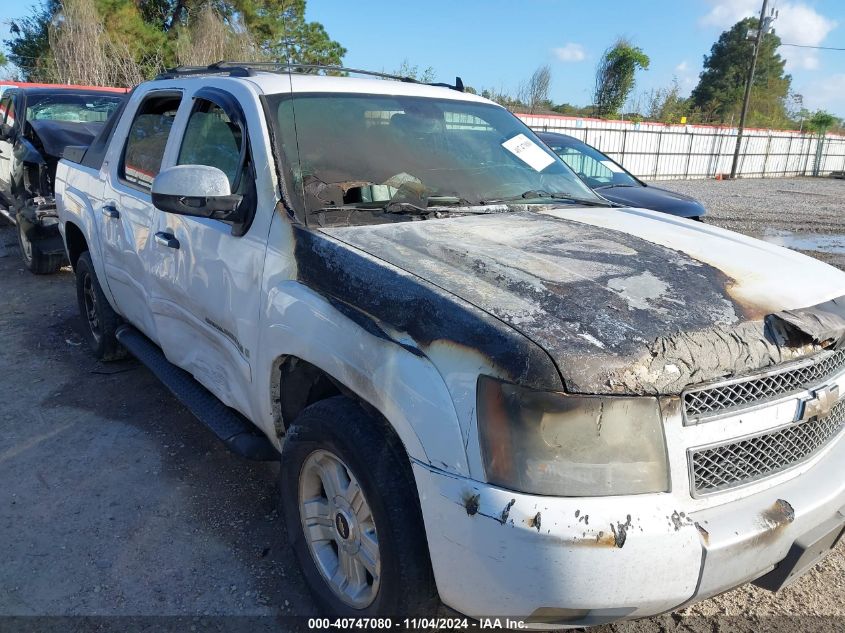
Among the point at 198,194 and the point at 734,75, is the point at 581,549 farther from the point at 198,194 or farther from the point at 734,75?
the point at 734,75

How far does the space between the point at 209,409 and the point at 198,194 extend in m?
1.09

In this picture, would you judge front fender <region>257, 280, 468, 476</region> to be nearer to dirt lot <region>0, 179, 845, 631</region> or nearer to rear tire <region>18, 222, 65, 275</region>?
dirt lot <region>0, 179, 845, 631</region>

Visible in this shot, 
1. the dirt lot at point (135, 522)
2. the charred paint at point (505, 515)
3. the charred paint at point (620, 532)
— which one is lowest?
the dirt lot at point (135, 522)

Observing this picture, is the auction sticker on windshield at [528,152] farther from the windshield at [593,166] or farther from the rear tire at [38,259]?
the rear tire at [38,259]

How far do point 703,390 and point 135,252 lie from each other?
297cm

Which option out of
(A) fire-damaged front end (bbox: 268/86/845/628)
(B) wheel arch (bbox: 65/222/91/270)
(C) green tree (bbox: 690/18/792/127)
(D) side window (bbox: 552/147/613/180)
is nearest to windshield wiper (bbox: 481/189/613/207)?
(A) fire-damaged front end (bbox: 268/86/845/628)

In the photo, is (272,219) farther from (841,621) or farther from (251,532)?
(841,621)

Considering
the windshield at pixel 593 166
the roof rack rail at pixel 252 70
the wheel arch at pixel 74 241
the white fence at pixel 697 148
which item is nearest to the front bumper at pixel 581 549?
the roof rack rail at pixel 252 70

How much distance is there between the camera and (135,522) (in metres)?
2.91

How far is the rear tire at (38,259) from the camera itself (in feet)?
22.7

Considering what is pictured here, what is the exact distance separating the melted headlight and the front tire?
37 centimetres

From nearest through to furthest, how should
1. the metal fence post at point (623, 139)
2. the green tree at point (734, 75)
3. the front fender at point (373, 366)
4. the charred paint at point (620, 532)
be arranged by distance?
the charred paint at point (620, 532) < the front fender at point (373, 366) < the metal fence post at point (623, 139) < the green tree at point (734, 75)

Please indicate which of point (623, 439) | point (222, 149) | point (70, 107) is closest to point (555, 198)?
point (222, 149)

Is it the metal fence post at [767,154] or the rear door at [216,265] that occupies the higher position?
the rear door at [216,265]
